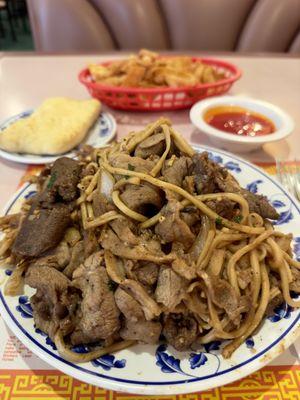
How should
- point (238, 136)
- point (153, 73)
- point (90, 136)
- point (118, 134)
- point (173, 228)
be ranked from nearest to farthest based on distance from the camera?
point (173, 228), point (238, 136), point (90, 136), point (118, 134), point (153, 73)

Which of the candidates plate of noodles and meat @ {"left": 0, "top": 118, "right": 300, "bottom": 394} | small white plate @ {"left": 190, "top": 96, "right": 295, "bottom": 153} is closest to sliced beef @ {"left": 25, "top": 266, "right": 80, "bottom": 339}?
plate of noodles and meat @ {"left": 0, "top": 118, "right": 300, "bottom": 394}

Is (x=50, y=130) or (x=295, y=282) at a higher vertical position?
(x=50, y=130)

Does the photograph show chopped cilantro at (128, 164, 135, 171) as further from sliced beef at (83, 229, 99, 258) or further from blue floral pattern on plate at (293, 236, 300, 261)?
blue floral pattern on plate at (293, 236, 300, 261)

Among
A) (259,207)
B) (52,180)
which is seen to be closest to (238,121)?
(259,207)

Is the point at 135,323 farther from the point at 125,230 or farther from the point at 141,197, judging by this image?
the point at 141,197

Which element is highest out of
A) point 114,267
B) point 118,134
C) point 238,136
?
point 114,267

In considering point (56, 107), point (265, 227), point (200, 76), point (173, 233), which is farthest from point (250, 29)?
point (173, 233)

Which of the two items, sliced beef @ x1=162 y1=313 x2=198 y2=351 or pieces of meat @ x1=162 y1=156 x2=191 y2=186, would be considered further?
pieces of meat @ x1=162 y1=156 x2=191 y2=186

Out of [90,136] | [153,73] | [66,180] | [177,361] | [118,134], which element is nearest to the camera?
[177,361]
